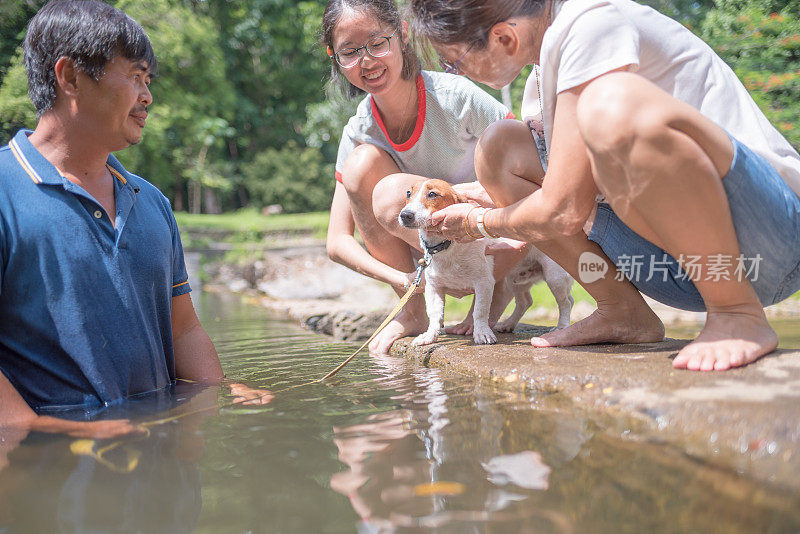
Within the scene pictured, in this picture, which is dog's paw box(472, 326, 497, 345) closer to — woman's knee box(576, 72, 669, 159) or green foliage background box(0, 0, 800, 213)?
woman's knee box(576, 72, 669, 159)

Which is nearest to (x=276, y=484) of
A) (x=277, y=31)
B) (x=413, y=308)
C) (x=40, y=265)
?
(x=40, y=265)

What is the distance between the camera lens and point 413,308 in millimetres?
3516

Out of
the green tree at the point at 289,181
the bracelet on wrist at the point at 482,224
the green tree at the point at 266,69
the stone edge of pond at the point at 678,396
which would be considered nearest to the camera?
the stone edge of pond at the point at 678,396

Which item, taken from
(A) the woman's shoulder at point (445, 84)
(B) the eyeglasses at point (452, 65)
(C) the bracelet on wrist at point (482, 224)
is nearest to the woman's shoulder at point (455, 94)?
(A) the woman's shoulder at point (445, 84)

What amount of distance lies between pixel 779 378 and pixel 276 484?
1.22 metres

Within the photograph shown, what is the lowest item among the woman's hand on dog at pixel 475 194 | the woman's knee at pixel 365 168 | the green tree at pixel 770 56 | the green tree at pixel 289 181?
the green tree at pixel 289 181

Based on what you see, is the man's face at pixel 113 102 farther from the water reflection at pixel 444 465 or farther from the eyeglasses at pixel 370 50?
the water reflection at pixel 444 465

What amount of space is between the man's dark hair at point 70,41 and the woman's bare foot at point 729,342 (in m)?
1.97

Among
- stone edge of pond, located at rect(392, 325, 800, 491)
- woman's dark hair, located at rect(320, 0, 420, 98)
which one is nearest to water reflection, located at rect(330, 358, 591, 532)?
stone edge of pond, located at rect(392, 325, 800, 491)

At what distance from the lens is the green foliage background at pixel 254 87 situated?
9141mm

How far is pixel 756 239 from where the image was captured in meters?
1.86

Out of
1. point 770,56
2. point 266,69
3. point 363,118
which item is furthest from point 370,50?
point 266,69

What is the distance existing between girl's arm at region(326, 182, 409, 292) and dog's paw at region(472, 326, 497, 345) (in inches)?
18.5

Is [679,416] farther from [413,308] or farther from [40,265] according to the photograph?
[413,308]
